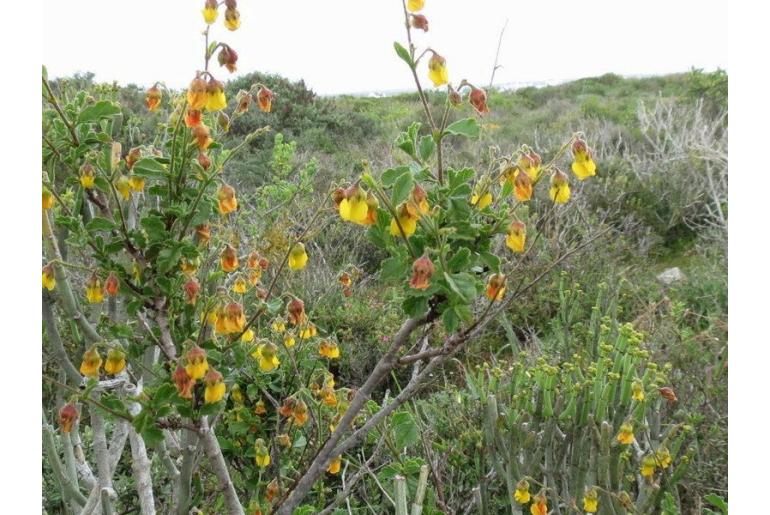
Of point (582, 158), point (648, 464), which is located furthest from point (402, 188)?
point (648, 464)

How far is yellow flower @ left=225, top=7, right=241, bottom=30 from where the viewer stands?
3.47 ft

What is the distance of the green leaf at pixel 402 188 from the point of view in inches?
Result: 36.1

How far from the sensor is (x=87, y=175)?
1040 millimetres

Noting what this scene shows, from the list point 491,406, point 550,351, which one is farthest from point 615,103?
point 491,406

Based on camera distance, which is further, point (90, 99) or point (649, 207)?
point (649, 207)

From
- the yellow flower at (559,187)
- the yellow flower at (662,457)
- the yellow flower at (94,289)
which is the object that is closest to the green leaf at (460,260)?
the yellow flower at (559,187)

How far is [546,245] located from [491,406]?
2.72 m

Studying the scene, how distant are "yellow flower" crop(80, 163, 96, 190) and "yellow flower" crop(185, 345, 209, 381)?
0.31 m

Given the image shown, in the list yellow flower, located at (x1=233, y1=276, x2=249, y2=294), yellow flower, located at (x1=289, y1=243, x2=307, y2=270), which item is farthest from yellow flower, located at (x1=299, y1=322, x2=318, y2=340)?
yellow flower, located at (x1=289, y1=243, x2=307, y2=270)

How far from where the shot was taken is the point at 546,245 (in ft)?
14.4

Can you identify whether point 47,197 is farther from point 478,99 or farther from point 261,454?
point 261,454

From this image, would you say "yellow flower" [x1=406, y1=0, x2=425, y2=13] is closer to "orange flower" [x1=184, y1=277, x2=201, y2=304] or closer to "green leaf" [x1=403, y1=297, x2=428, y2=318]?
"green leaf" [x1=403, y1=297, x2=428, y2=318]

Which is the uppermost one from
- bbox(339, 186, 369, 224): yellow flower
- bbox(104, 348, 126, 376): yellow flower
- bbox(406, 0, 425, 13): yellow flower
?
bbox(406, 0, 425, 13): yellow flower
